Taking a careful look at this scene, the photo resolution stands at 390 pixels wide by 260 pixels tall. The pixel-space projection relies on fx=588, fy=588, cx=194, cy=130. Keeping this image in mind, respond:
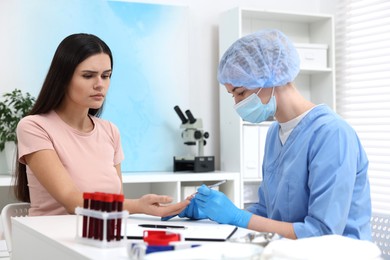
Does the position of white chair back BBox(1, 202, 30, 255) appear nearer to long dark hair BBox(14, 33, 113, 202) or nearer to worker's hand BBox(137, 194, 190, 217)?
long dark hair BBox(14, 33, 113, 202)

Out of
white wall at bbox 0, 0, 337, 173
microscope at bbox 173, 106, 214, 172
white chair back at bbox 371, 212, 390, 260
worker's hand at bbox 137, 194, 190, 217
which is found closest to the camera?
worker's hand at bbox 137, 194, 190, 217

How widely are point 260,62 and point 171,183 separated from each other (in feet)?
5.53

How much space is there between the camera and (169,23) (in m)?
3.78

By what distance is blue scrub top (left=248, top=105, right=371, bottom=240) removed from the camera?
1671mm

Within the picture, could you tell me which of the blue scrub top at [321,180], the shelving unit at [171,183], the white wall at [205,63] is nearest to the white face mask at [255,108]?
the blue scrub top at [321,180]

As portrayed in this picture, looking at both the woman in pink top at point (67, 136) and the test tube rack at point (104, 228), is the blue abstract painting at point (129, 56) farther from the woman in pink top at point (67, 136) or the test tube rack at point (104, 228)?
the test tube rack at point (104, 228)

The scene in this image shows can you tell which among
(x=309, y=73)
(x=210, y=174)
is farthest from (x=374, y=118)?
(x=210, y=174)

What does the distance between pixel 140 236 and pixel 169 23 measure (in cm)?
250

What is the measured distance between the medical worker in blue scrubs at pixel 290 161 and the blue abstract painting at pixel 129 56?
1.67 m

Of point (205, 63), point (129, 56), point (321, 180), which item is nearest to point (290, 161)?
point (321, 180)

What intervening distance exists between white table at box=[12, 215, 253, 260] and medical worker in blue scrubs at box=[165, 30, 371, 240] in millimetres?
196

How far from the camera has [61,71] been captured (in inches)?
85.7

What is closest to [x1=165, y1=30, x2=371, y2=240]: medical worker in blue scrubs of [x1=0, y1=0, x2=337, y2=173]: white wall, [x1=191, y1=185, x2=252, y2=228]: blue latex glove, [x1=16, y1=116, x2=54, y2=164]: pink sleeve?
[x1=191, y1=185, x2=252, y2=228]: blue latex glove

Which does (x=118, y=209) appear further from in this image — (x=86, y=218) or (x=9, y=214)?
(x=9, y=214)
